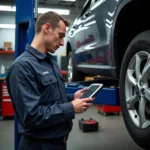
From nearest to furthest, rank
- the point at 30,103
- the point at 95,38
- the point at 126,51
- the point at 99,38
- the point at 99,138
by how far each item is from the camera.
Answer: the point at 30,103
the point at 126,51
the point at 99,38
the point at 95,38
the point at 99,138

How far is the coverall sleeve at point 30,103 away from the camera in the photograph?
1.29m

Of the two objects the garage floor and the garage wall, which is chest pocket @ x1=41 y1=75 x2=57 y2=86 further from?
the garage wall

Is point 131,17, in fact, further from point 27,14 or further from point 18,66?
point 18,66

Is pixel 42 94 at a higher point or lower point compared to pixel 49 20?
lower

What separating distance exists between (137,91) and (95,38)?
1053 millimetres

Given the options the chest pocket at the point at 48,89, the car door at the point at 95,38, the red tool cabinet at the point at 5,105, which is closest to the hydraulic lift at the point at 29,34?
the car door at the point at 95,38

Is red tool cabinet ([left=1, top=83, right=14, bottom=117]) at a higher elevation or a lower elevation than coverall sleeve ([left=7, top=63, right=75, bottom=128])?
lower

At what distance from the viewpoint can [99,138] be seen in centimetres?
427

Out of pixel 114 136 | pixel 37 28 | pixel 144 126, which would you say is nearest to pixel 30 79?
pixel 37 28

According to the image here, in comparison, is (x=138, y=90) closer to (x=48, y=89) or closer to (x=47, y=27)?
(x=48, y=89)

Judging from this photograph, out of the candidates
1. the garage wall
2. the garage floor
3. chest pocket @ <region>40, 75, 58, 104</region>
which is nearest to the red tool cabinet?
the garage floor

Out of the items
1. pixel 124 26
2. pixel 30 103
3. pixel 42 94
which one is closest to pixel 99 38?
pixel 124 26

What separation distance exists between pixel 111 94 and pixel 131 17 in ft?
2.14

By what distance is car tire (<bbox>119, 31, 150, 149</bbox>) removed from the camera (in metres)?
1.62
